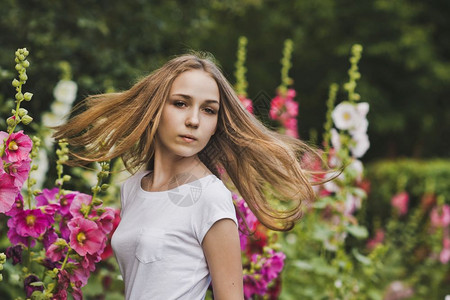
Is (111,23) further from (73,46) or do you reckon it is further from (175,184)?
(175,184)

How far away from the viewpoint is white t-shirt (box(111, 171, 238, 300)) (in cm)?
188

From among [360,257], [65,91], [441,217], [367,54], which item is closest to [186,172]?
[360,257]

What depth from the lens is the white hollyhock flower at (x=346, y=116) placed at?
11.0ft

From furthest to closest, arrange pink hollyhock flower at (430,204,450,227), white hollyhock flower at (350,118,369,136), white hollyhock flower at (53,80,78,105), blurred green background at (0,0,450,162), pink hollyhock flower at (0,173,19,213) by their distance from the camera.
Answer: blurred green background at (0,0,450,162), pink hollyhock flower at (430,204,450,227), white hollyhock flower at (53,80,78,105), white hollyhock flower at (350,118,369,136), pink hollyhock flower at (0,173,19,213)

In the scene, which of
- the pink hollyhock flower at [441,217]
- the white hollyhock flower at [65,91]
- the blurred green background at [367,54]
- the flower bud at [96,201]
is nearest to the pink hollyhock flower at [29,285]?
the flower bud at [96,201]

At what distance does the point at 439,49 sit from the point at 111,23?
10042 millimetres

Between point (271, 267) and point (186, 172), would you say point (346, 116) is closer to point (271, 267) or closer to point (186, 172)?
point (271, 267)

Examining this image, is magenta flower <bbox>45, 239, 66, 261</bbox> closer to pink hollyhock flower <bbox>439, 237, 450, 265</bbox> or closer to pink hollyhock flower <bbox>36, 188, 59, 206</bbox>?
pink hollyhock flower <bbox>36, 188, 59, 206</bbox>

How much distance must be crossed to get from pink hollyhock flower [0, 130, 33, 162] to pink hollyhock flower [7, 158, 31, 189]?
18mm

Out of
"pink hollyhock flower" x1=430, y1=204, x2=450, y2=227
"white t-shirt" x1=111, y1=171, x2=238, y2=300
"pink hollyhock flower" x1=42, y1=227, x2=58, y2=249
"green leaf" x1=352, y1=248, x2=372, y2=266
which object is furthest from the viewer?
"pink hollyhock flower" x1=430, y1=204, x2=450, y2=227

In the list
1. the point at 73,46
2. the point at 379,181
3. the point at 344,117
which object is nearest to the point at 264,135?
the point at 344,117

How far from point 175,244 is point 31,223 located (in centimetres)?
47

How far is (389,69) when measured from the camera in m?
15.1

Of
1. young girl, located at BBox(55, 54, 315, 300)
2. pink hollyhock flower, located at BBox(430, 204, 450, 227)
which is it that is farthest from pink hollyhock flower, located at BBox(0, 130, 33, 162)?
pink hollyhock flower, located at BBox(430, 204, 450, 227)
